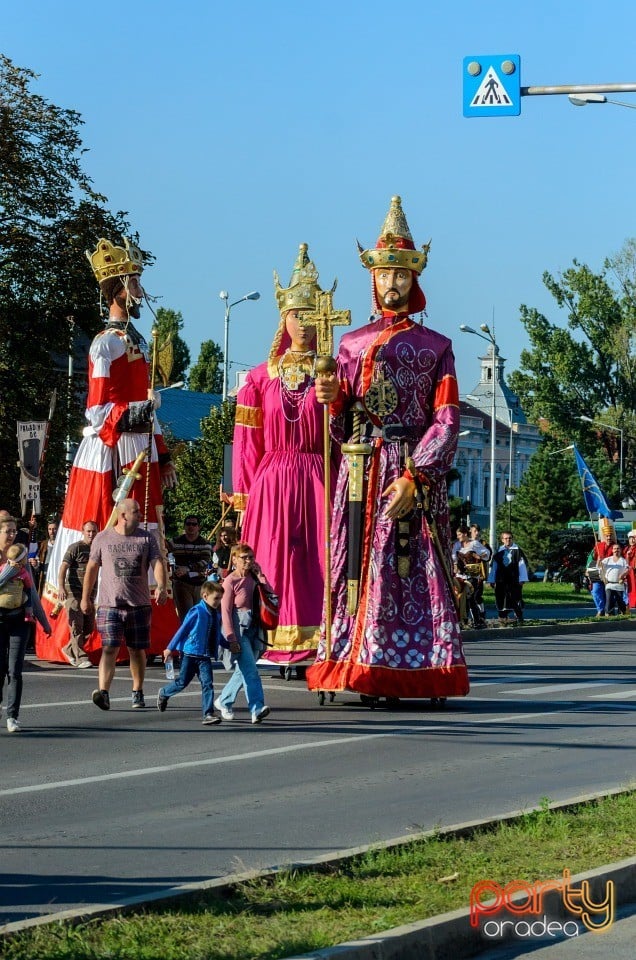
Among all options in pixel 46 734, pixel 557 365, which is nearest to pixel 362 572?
pixel 46 734

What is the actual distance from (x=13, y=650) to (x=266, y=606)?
1.95m

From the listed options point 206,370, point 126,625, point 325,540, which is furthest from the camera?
point 206,370

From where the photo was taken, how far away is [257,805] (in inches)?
373

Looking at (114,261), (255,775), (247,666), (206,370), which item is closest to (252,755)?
(255,775)

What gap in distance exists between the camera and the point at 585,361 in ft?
243

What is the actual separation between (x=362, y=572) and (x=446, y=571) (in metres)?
0.68

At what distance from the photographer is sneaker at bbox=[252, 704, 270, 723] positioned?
42.4 feet

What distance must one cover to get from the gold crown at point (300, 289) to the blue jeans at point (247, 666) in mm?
4482

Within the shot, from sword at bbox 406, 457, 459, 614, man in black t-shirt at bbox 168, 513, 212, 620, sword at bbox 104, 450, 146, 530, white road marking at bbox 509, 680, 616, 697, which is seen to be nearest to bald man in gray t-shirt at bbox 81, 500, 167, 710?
sword at bbox 406, 457, 459, 614

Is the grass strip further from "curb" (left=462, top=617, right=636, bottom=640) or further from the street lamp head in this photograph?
"curb" (left=462, top=617, right=636, bottom=640)

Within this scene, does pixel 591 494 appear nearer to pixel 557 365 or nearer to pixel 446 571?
pixel 446 571

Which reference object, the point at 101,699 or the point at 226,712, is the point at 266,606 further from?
the point at 101,699

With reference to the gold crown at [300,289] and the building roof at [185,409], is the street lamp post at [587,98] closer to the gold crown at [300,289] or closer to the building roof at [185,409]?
the gold crown at [300,289]

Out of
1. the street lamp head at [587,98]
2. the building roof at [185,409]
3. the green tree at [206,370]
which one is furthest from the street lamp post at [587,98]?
the green tree at [206,370]
